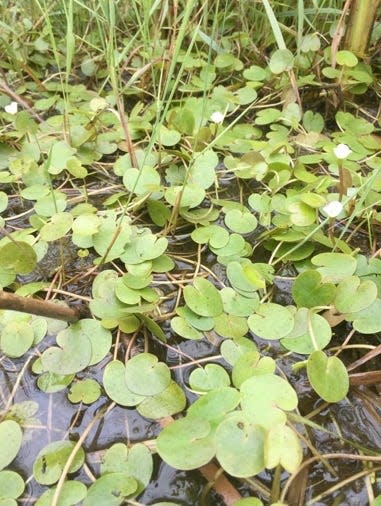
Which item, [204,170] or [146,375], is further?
[204,170]

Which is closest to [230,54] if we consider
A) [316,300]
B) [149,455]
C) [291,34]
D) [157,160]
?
[291,34]

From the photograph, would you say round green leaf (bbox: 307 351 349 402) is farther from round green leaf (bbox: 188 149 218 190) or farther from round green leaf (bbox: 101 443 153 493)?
round green leaf (bbox: 188 149 218 190)

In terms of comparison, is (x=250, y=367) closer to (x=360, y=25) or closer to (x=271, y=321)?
(x=271, y=321)

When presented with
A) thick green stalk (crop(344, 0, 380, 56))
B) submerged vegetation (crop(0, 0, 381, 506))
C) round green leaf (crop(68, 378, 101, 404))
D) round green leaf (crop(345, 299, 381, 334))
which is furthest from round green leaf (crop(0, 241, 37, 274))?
thick green stalk (crop(344, 0, 380, 56))

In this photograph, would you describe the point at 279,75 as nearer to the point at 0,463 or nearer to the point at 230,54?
the point at 230,54

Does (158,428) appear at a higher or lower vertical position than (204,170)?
lower

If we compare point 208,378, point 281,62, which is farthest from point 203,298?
point 281,62
